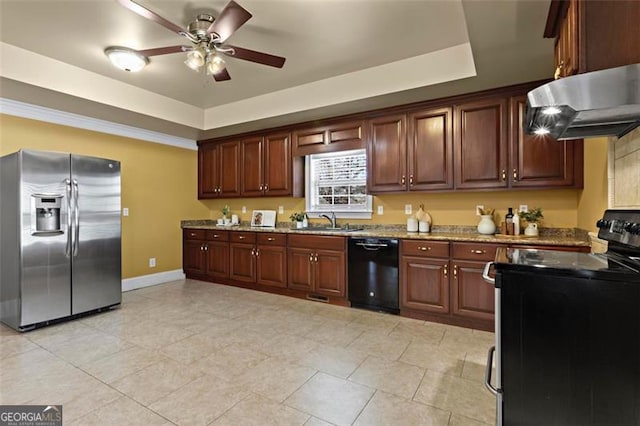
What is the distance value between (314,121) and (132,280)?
345 cm

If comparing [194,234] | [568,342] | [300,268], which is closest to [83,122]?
[194,234]

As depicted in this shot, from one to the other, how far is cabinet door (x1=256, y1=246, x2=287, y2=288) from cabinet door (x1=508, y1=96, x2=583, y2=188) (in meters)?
2.79

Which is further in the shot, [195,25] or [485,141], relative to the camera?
[485,141]

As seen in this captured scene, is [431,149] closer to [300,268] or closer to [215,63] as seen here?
[300,268]

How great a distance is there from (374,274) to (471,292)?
0.98 meters

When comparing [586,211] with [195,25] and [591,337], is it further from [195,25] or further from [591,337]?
[195,25]

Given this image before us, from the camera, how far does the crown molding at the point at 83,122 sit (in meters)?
3.45

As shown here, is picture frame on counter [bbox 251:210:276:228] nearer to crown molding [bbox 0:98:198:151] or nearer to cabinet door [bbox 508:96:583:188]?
crown molding [bbox 0:98:198:151]

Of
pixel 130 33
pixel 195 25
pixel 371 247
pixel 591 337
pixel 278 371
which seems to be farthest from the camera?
pixel 371 247

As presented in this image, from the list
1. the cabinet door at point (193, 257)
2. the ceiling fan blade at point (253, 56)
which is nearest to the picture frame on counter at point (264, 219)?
the cabinet door at point (193, 257)

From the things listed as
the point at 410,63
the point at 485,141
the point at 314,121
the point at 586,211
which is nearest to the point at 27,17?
the point at 314,121

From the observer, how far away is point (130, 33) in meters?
2.66

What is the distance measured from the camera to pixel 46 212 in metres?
3.13

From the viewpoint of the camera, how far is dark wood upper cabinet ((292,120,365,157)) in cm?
388
